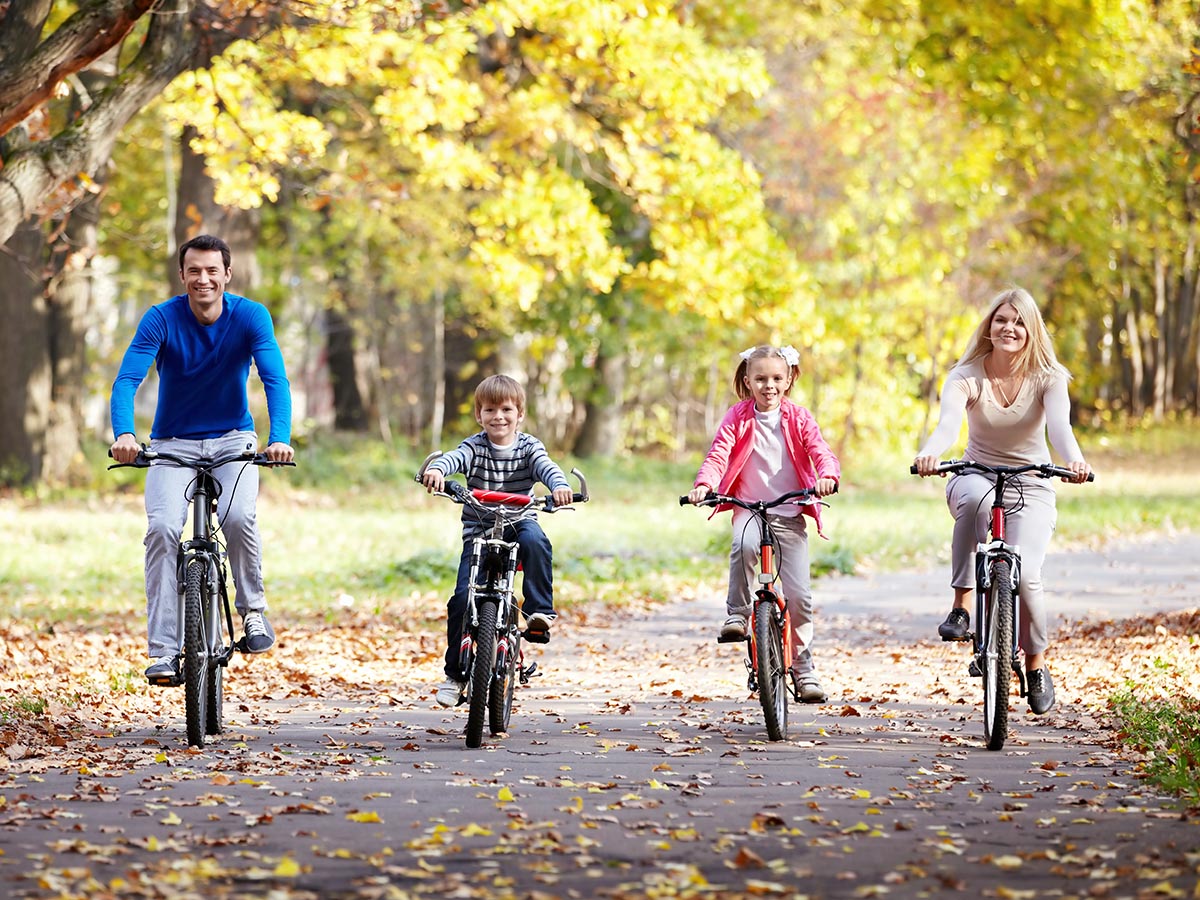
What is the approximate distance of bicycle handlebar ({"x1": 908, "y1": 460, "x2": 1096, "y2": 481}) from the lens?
8016 mm

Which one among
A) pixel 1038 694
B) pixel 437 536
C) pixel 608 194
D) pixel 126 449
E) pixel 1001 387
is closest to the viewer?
pixel 126 449

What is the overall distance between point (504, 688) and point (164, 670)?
1.55 metres

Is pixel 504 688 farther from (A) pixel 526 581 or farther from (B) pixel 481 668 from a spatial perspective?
(A) pixel 526 581

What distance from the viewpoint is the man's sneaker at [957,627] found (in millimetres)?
8367

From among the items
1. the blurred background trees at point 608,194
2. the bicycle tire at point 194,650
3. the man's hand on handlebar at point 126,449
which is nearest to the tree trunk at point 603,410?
the blurred background trees at point 608,194

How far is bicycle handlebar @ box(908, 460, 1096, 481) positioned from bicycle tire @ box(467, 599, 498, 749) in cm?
202

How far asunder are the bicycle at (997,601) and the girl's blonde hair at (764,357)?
0.91 m

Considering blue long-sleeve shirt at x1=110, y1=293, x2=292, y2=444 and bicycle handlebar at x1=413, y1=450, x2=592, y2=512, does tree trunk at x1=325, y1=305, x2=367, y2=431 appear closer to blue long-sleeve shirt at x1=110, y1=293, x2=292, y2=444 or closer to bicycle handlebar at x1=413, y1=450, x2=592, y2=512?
blue long-sleeve shirt at x1=110, y1=293, x2=292, y2=444

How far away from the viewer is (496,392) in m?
8.22

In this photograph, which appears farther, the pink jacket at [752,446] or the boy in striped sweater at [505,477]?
the pink jacket at [752,446]

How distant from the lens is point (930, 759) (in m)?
7.82

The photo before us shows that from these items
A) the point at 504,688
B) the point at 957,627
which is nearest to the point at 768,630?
the point at 957,627

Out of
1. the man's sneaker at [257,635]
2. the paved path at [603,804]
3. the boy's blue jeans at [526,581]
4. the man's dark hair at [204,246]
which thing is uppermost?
the man's dark hair at [204,246]

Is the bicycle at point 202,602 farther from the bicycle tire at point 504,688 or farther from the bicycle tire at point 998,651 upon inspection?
the bicycle tire at point 998,651
